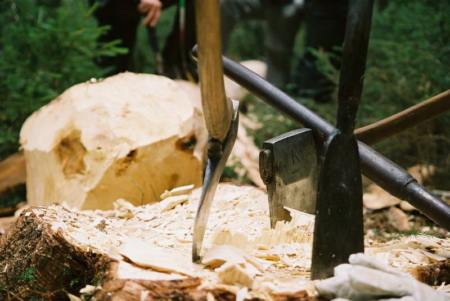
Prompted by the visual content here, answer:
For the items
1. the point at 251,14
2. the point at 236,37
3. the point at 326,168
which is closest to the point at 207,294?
the point at 326,168

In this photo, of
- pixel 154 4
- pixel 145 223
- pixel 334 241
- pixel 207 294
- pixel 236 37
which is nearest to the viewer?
pixel 207 294

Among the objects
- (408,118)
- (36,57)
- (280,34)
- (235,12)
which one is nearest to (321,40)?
→ (235,12)

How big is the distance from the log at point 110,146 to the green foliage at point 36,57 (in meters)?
0.70

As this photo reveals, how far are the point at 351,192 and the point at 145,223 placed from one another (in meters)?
1.10

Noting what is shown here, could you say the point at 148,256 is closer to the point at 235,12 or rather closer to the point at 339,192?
the point at 339,192

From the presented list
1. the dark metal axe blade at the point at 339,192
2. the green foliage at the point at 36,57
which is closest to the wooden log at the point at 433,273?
the dark metal axe blade at the point at 339,192

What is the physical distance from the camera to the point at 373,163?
2.27 meters

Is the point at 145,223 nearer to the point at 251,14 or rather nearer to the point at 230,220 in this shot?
the point at 230,220

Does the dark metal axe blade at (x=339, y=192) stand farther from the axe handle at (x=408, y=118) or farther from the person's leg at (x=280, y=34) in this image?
the person's leg at (x=280, y=34)

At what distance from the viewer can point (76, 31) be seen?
4238mm

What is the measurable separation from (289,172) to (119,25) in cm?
309

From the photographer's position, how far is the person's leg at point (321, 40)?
5188 millimetres

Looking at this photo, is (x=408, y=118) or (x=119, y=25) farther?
(x=119, y=25)

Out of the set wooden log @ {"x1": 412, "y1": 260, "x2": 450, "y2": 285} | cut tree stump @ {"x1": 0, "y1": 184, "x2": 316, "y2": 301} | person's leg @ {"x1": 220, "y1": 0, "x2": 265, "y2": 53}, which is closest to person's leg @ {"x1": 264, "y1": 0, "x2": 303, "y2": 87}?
person's leg @ {"x1": 220, "y1": 0, "x2": 265, "y2": 53}
